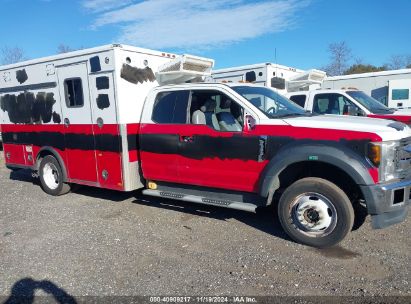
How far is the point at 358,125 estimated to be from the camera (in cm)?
439

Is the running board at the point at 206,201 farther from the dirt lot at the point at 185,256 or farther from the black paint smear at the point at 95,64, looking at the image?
the black paint smear at the point at 95,64

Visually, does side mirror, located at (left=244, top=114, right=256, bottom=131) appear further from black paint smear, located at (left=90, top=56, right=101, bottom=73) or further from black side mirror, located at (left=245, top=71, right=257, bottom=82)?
black side mirror, located at (left=245, top=71, right=257, bottom=82)

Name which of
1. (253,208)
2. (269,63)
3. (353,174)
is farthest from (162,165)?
(269,63)

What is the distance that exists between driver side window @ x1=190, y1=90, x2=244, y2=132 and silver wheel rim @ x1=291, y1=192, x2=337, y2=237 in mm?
1249

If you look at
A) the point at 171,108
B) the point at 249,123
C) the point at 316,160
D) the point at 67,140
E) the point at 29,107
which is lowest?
the point at 316,160

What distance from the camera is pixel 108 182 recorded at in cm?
649

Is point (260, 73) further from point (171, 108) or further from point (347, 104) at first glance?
point (171, 108)

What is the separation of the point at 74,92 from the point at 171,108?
6.85ft

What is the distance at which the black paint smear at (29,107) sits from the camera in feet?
23.8

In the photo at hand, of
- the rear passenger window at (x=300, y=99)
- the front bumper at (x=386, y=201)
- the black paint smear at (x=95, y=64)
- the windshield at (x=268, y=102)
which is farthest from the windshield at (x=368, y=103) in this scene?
the black paint smear at (x=95, y=64)

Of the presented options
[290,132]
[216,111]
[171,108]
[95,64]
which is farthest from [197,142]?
[95,64]

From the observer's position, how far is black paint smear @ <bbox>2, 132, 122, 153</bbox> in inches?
247

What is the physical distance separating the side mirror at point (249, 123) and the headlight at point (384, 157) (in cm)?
145

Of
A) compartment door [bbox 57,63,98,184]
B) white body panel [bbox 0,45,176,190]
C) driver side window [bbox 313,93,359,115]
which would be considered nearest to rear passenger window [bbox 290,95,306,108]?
driver side window [bbox 313,93,359,115]
